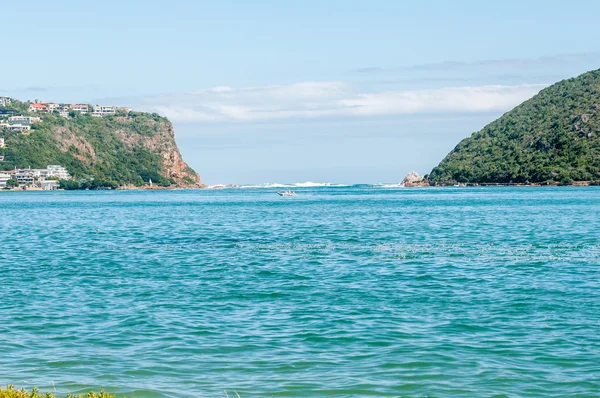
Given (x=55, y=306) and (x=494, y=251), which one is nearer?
(x=55, y=306)

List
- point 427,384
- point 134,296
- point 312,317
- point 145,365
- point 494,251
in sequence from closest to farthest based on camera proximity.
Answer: point 427,384 < point 145,365 < point 312,317 < point 134,296 < point 494,251

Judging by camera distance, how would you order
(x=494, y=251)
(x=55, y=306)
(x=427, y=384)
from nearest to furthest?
(x=427, y=384), (x=55, y=306), (x=494, y=251)

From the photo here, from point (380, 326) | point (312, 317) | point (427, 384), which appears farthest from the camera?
point (312, 317)

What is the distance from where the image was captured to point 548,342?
19.8 m

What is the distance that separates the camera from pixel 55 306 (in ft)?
85.8

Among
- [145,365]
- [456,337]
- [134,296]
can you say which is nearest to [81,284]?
[134,296]

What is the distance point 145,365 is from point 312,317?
6577mm

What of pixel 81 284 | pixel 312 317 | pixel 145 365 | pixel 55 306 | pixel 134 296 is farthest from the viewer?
pixel 81 284

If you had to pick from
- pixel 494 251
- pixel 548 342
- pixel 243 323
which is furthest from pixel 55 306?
pixel 494 251

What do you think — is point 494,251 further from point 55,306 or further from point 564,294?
point 55,306

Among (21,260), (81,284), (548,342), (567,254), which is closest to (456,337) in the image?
(548,342)

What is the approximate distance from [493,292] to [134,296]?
41.5ft

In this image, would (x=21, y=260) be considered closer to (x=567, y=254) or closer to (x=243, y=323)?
(x=243, y=323)

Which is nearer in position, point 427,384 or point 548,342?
point 427,384
